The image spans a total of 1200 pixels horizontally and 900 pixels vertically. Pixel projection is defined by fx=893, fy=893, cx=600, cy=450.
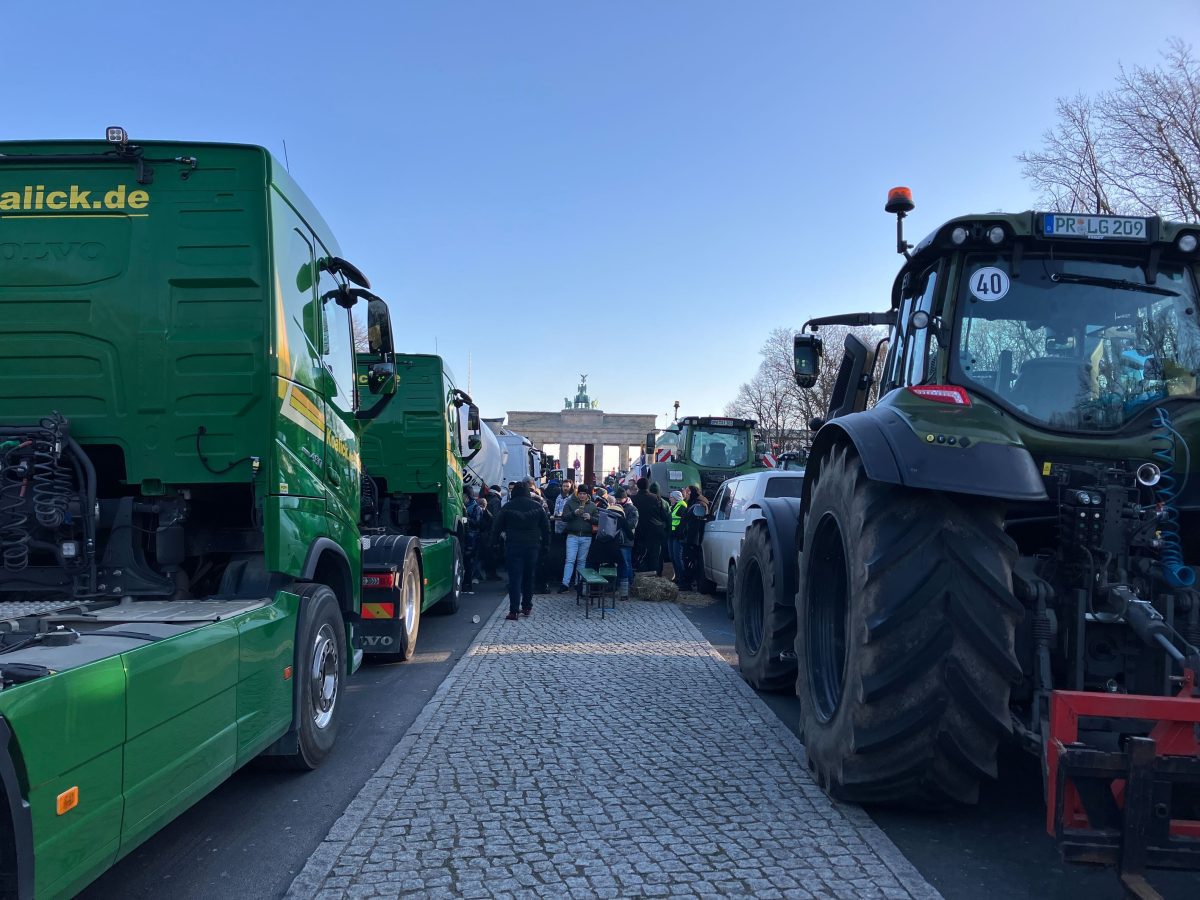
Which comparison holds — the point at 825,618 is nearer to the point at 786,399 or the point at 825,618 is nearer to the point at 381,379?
the point at 381,379

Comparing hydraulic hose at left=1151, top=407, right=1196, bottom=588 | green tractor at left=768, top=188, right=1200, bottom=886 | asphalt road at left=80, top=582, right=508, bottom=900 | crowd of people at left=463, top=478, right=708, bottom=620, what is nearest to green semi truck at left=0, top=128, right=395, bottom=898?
asphalt road at left=80, top=582, right=508, bottom=900

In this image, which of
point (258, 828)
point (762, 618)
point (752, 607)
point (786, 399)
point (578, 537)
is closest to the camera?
A: point (258, 828)

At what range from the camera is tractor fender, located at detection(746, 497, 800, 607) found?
631 cm

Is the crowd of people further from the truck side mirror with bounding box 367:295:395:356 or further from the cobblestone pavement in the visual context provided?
the truck side mirror with bounding box 367:295:395:356

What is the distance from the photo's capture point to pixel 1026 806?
4.45m

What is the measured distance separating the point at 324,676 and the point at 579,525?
25.8ft

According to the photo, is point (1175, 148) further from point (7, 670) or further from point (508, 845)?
point (7, 670)

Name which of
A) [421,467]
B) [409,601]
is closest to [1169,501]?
[409,601]

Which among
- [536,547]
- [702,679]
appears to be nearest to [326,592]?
[702,679]

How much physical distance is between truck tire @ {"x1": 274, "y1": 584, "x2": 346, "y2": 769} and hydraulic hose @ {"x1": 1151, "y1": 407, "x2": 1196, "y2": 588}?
4.21 metres

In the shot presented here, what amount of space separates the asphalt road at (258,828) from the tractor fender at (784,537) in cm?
285

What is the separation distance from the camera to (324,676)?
17.7 ft

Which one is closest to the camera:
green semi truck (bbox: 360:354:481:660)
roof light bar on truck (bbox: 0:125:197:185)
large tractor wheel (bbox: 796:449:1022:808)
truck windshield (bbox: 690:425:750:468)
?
large tractor wheel (bbox: 796:449:1022:808)

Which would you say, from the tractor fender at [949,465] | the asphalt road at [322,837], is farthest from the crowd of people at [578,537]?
the tractor fender at [949,465]
